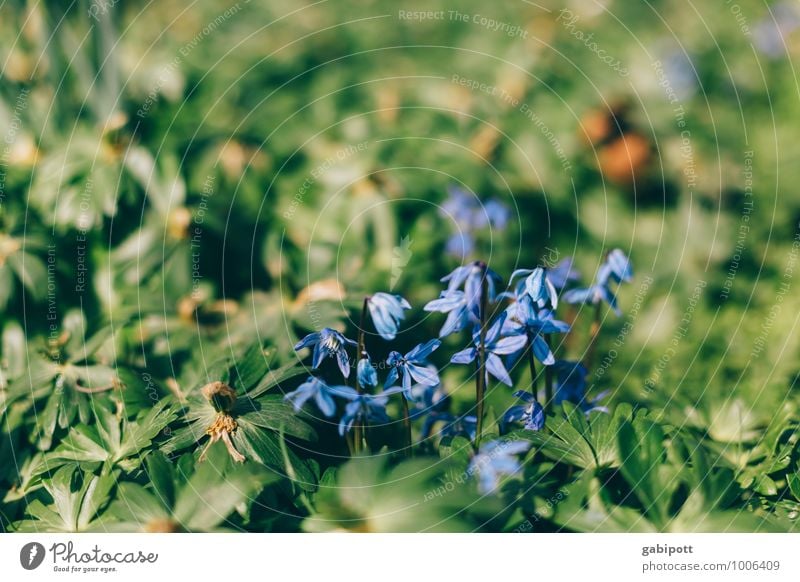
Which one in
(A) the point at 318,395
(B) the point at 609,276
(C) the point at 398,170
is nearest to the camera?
(A) the point at 318,395

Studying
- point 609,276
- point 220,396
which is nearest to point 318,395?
point 220,396

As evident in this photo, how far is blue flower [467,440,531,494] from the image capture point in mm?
1519

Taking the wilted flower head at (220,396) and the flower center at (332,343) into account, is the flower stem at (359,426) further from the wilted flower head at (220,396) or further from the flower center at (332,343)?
the wilted flower head at (220,396)

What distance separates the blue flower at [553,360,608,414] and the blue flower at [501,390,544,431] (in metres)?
0.12

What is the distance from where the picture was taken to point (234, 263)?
91.0 inches

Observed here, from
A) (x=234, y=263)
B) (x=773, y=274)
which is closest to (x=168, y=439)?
(x=234, y=263)

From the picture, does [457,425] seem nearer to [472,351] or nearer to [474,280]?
[472,351]

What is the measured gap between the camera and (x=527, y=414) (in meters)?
1.56

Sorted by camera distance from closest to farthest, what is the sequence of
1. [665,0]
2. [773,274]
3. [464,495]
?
1. [464,495]
2. [773,274]
3. [665,0]

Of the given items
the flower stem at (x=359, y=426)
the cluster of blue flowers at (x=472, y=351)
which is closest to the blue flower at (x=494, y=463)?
the cluster of blue flowers at (x=472, y=351)

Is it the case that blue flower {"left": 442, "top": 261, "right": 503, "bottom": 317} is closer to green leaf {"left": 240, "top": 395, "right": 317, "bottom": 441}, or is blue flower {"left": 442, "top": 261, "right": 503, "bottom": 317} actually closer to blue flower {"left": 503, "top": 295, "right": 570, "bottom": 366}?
blue flower {"left": 503, "top": 295, "right": 570, "bottom": 366}

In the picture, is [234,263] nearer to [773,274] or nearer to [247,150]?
[247,150]
